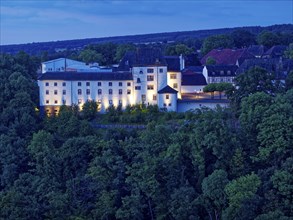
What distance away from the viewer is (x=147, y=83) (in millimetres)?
39531

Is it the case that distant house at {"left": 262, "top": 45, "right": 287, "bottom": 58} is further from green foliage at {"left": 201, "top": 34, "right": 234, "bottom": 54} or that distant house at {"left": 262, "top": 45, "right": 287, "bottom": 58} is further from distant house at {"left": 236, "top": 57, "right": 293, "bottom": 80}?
distant house at {"left": 236, "top": 57, "right": 293, "bottom": 80}

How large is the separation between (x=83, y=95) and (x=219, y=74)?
12.6 meters

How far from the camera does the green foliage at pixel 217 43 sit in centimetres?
7062

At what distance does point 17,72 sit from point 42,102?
3.63 m

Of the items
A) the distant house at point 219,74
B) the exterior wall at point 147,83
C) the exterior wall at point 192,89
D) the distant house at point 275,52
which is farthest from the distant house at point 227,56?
the exterior wall at point 147,83

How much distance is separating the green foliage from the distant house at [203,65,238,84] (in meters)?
22.2

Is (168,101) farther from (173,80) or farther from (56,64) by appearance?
(56,64)

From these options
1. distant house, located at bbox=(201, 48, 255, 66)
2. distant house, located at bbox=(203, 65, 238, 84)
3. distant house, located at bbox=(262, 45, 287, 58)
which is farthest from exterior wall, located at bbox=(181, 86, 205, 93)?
distant house, located at bbox=(262, 45, 287, 58)

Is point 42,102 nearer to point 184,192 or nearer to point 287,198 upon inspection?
point 184,192

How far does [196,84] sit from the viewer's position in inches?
1715

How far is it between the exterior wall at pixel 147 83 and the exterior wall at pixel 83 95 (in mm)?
430

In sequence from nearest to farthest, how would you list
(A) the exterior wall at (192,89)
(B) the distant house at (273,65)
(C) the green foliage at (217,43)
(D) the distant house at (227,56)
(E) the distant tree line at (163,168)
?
(E) the distant tree line at (163,168) < (B) the distant house at (273,65) < (A) the exterior wall at (192,89) < (D) the distant house at (227,56) < (C) the green foliage at (217,43)

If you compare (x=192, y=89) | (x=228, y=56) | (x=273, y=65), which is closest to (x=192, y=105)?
(x=192, y=89)

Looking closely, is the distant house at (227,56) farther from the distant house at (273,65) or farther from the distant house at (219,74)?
the distant house at (273,65)
